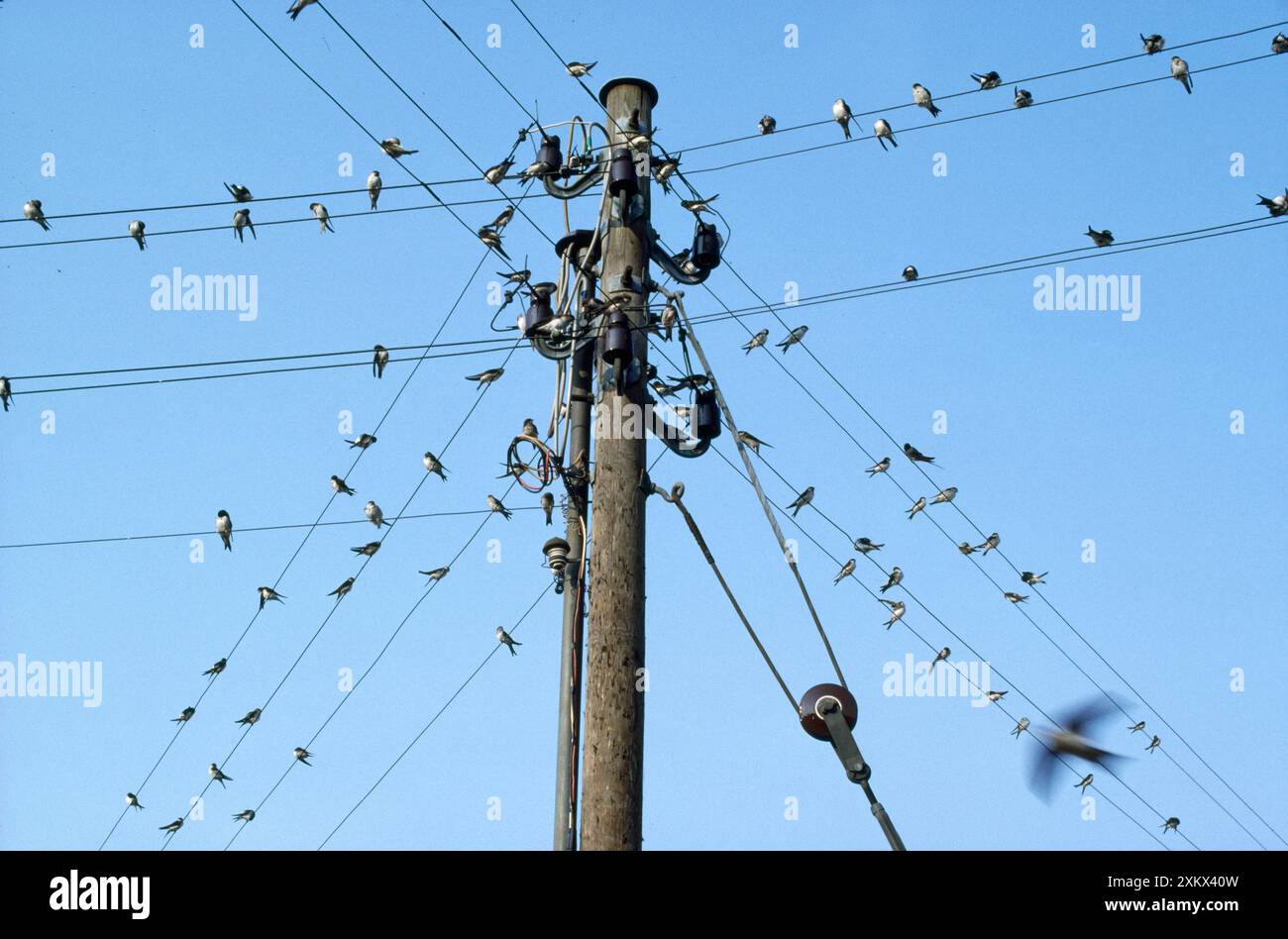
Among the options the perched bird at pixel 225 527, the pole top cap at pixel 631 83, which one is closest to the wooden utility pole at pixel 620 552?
the pole top cap at pixel 631 83

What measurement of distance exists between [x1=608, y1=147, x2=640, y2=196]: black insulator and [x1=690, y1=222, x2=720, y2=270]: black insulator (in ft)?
2.52

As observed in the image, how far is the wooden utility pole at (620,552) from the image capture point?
821 centimetres

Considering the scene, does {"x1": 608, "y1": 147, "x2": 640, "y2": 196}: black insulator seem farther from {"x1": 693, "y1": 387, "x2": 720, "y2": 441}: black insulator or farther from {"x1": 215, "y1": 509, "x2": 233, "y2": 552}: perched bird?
{"x1": 215, "y1": 509, "x2": 233, "y2": 552}: perched bird

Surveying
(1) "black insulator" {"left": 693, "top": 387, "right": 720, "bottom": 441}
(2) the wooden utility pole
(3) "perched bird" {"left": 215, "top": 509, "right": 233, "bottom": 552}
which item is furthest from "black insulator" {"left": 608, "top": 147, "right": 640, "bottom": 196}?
(3) "perched bird" {"left": 215, "top": 509, "right": 233, "bottom": 552}

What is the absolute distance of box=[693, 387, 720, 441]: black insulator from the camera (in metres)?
9.81

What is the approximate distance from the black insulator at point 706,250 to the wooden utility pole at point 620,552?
563mm

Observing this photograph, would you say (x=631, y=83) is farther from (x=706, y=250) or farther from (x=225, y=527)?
(x=225, y=527)

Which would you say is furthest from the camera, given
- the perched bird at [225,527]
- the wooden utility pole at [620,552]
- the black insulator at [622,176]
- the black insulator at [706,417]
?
the perched bird at [225,527]

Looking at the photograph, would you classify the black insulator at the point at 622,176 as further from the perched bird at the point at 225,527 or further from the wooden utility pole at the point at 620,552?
the perched bird at the point at 225,527

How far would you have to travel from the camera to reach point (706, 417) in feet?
32.2

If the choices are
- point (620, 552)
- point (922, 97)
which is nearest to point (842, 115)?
point (922, 97)
